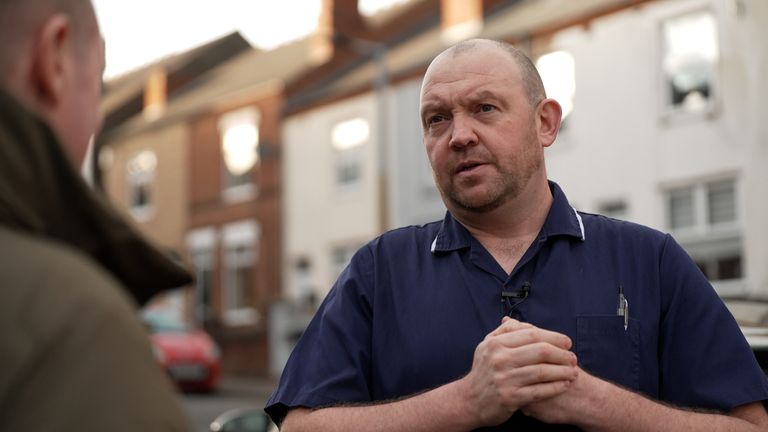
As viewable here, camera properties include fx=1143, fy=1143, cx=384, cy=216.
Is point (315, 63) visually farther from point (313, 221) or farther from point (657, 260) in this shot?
point (657, 260)

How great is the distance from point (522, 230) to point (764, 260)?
520 inches

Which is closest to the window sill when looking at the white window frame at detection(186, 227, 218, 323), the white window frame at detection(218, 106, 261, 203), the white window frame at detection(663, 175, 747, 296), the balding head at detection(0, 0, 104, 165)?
the white window frame at detection(186, 227, 218, 323)

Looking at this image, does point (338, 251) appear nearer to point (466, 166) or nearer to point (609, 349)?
point (466, 166)

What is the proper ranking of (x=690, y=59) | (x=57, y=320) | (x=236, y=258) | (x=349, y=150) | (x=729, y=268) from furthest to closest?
(x=236, y=258) < (x=349, y=150) < (x=690, y=59) < (x=729, y=268) < (x=57, y=320)

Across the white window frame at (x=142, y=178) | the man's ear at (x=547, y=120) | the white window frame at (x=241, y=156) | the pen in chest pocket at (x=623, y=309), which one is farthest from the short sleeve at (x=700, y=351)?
the white window frame at (x=142, y=178)

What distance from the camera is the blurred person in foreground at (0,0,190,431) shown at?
1.14m

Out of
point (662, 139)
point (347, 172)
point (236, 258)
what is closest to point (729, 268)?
point (662, 139)

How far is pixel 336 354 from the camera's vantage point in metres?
2.78

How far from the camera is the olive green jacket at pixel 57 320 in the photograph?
113 cm

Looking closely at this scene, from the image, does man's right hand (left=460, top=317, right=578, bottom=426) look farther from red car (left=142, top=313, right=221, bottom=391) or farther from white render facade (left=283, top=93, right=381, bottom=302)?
white render facade (left=283, top=93, right=381, bottom=302)

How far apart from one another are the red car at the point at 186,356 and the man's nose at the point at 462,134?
53.8ft

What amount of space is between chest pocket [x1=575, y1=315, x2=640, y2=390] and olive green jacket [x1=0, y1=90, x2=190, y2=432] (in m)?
1.59

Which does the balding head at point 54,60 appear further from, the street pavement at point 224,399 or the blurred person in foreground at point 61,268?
the street pavement at point 224,399

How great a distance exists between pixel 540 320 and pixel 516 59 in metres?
0.71
